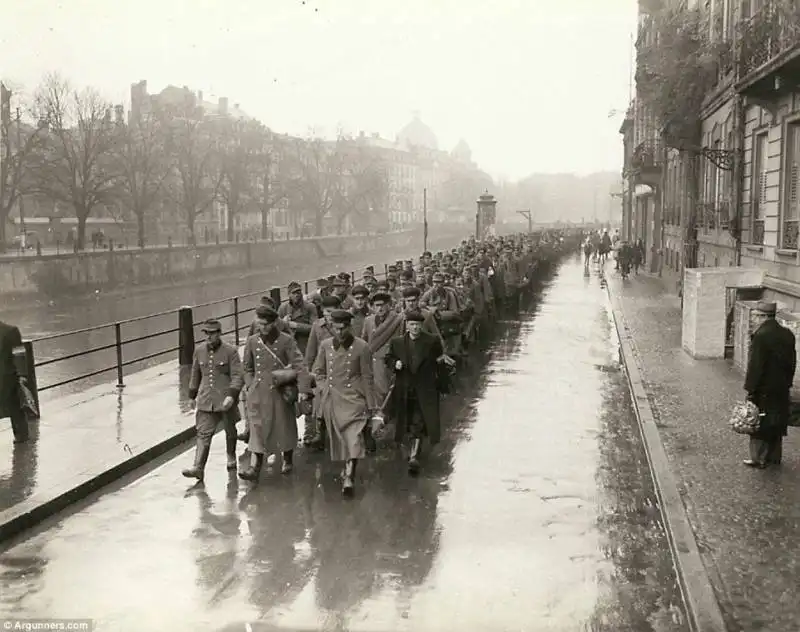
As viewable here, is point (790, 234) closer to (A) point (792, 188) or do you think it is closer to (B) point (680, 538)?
(A) point (792, 188)

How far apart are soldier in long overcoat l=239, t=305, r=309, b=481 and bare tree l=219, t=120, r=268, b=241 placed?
6006cm

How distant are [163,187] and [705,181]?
1745 inches

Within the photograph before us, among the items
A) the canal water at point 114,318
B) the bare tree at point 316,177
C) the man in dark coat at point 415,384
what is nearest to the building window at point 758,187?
the canal water at point 114,318

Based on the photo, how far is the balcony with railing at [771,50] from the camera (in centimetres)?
1509

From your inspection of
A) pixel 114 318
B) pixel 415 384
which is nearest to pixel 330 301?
pixel 415 384

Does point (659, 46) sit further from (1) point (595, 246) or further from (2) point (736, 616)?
(1) point (595, 246)

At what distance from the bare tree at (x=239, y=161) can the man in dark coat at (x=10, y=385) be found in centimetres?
5868

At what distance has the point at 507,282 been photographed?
24.7 meters

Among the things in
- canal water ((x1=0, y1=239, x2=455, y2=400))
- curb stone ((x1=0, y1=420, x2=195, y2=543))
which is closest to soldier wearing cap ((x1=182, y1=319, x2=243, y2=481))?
curb stone ((x1=0, y1=420, x2=195, y2=543))

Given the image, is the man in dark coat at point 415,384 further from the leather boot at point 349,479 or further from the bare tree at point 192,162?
the bare tree at point 192,162

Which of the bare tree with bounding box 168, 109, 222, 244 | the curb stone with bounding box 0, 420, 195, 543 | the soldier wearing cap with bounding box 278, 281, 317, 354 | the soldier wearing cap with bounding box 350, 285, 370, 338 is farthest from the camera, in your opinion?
the bare tree with bounding box 168, 109, 222, 244

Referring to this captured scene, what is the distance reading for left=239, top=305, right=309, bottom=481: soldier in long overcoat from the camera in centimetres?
934

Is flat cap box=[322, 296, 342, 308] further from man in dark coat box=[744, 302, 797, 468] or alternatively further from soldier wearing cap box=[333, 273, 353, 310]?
man in dark coat box=[744, 302, 797, 468]

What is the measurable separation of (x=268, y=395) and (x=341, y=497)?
1.40 metres
